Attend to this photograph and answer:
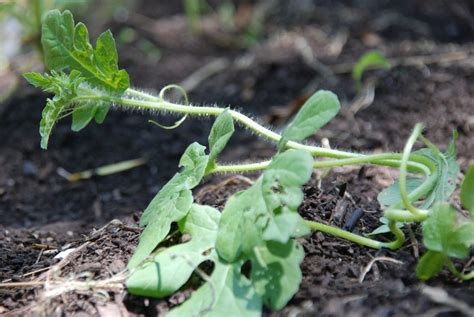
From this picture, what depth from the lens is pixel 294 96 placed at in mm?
3703

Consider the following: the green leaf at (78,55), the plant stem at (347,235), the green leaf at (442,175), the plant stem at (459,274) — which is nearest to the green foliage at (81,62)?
the green leaf at (78,55)

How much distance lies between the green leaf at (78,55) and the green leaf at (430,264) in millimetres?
1009

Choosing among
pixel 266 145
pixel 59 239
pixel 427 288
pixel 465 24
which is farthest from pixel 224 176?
pixel 465 24

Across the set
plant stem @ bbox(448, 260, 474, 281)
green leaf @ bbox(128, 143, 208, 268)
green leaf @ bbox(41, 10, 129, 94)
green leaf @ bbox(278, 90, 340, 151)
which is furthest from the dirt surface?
green leaf @ bbox(41, 10, 129, 94)

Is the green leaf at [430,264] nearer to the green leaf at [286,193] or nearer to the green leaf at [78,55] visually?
the green leaf at [286,193]

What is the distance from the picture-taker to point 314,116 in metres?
1.65

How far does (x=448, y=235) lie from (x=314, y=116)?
1.43ft

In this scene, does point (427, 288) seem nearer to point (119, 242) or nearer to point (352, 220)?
point (352, 220)

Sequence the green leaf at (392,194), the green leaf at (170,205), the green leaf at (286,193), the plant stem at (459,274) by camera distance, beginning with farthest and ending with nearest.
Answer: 1. the green leaf at (392,194)
2. the green leaf at (170,205)
3. the plant stem at (459,274)
4. the green leaf at (286,193)

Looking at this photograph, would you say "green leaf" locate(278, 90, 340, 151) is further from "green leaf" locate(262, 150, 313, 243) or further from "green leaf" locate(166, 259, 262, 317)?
"green leaf" locate(166, 259, 262, 317)

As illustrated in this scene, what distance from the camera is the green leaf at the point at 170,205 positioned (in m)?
1.71

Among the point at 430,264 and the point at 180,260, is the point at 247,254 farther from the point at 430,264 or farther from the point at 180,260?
the point at 430,264

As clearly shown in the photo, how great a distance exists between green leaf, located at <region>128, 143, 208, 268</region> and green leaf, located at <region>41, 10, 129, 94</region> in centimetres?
36

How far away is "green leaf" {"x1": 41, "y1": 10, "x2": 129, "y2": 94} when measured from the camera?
199cm
